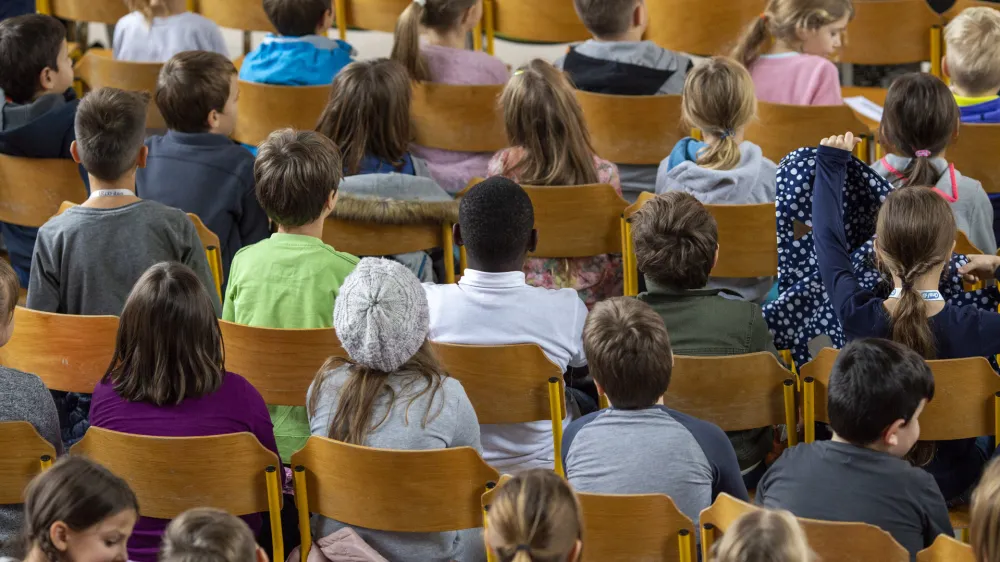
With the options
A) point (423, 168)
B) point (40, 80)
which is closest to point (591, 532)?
point (423, 168)

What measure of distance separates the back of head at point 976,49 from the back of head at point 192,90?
2412mm

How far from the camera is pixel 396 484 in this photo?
8.63ft

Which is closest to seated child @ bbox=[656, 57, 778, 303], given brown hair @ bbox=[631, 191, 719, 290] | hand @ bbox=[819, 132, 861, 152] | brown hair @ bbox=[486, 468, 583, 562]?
hand @ bbox=[819, 132, 861, 152]

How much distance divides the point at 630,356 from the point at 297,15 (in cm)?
271

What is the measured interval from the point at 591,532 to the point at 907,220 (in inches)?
45.2

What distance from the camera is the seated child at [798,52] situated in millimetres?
4781

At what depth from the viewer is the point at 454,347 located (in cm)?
303

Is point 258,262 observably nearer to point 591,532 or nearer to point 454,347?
point 454,347

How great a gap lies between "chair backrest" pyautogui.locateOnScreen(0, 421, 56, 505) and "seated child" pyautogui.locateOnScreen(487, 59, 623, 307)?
1.75 m

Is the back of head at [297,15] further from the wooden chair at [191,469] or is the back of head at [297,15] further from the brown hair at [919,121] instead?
the wooden chair at [191,469]

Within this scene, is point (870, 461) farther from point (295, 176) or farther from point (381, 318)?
point (295, 176)

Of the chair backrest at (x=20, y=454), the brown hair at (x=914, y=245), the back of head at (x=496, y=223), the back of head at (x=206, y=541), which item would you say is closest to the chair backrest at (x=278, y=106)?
the back of head at (x=496, y=223)

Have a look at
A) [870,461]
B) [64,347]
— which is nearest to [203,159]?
[64,347]

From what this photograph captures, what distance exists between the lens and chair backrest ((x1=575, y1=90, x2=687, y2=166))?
4.44 meters
